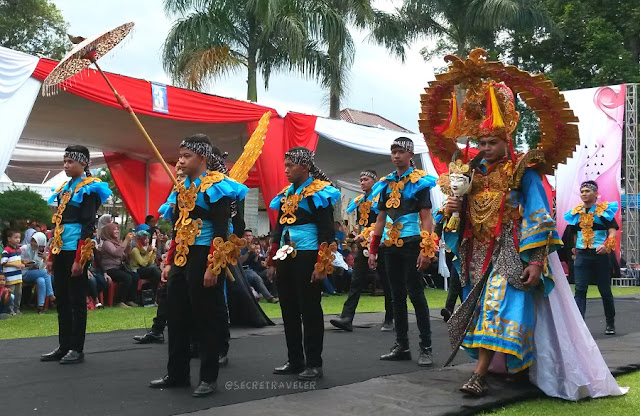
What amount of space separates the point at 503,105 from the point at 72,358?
12.8 feet

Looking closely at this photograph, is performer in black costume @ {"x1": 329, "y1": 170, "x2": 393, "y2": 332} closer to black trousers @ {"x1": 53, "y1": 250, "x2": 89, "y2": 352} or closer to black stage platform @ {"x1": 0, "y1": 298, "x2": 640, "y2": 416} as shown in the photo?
black stage platform @ {"x1": 0, "y1": 298, "x2": 640, "y2": 416}

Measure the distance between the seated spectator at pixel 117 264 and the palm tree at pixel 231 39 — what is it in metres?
7.42

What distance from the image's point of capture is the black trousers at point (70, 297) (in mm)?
5668

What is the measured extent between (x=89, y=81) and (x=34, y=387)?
556 centimetres

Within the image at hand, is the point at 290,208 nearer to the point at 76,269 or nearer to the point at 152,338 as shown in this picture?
the point at 76,269

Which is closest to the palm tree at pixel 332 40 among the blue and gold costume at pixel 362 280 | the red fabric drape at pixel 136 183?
the red fabric drape at pixel 136 183

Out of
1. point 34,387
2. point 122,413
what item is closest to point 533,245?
point 122,413

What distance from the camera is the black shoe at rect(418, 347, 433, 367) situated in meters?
5.68

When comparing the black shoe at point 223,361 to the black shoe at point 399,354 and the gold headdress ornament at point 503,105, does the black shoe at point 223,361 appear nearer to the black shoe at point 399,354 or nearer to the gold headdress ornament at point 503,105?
the black shoe at point 399,354

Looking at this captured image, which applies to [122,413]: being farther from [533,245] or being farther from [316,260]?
[533,245]

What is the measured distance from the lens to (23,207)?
16.5 metres

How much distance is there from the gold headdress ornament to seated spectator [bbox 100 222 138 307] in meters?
7.41

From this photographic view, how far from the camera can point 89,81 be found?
368 inches

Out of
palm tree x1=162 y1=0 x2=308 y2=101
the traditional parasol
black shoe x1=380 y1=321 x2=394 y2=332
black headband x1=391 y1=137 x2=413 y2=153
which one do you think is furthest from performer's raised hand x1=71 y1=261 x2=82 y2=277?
palm tree x1=162 y1=0 x2=308 y2=101
